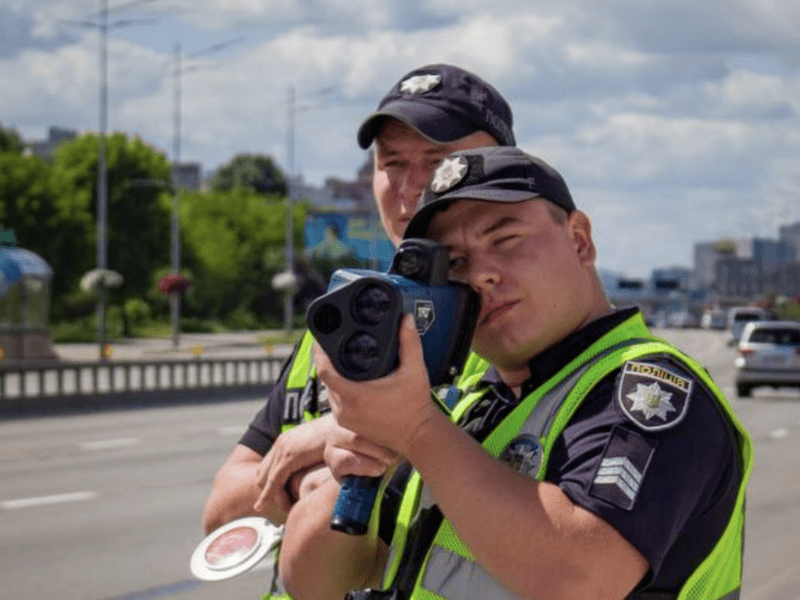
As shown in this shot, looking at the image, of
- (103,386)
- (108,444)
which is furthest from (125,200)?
(108,444)

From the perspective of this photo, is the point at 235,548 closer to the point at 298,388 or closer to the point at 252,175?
the point at 298,388

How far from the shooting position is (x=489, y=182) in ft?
8.55

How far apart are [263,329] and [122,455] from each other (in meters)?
74.0

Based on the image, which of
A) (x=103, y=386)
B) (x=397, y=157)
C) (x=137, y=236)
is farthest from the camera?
(x=137, y=236)

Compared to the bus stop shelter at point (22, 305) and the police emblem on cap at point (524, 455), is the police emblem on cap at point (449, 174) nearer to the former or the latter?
the police emblem on cap at point (524, 455)

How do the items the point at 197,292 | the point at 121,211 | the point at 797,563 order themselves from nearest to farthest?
the point at 797,563
the point at 121,211
the point at 197,292

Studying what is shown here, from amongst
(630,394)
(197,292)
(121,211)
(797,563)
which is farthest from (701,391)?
(197,292)

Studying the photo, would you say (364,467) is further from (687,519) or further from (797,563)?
(797,563)

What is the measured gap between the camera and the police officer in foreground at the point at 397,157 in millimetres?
3406

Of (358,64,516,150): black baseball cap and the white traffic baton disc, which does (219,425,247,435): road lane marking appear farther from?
the white traffic baton disc

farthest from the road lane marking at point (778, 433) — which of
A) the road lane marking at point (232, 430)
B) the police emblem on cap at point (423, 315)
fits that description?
the police emblem on cap at point (423, 315)

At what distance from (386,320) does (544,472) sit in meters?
0.38

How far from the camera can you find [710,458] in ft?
7.89

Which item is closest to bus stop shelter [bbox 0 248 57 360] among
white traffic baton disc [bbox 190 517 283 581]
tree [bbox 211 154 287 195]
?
white traffic baton disc [bbox 190 517 283 581]
